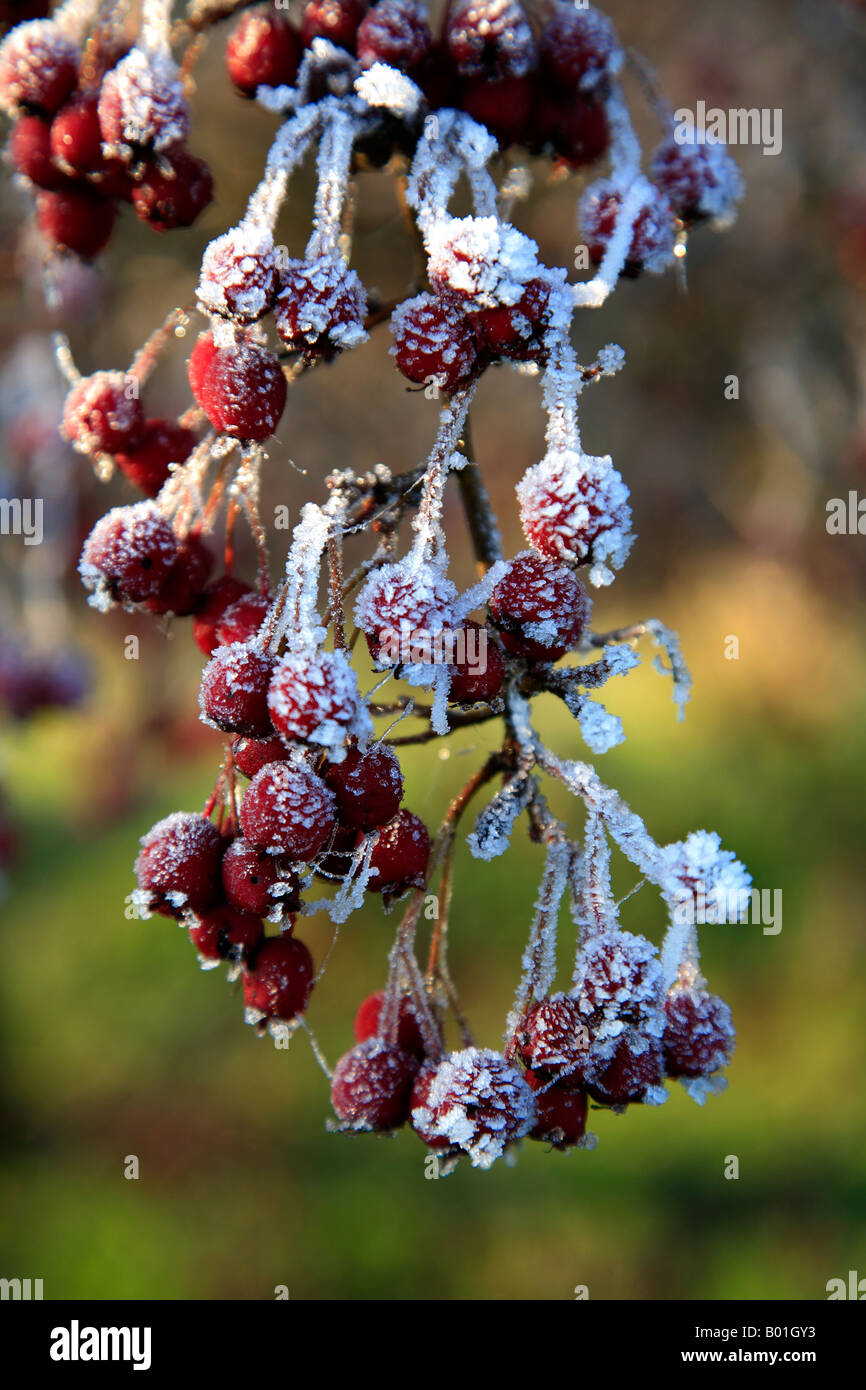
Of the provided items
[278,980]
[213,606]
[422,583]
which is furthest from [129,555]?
[278,980]

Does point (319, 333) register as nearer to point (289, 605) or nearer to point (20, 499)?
point (289, 605)

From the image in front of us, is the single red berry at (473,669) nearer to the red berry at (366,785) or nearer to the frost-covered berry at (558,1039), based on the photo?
the red berry at (366,785)

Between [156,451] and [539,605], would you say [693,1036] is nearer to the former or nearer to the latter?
[539,605]

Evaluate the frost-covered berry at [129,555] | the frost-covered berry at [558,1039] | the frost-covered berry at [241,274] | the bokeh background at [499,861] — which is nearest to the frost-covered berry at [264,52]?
the frost-covered berry at [241,274]

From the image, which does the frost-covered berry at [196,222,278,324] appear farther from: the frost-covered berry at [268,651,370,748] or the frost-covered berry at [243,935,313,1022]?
the frost-covered berry at [243,935,313,1022]

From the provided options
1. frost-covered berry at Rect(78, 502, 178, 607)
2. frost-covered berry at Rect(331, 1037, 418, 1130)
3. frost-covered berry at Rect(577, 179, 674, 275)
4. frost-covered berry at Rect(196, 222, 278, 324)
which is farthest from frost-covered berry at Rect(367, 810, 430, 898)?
frost-covered berry at Rect(577, 179, 674, 275)

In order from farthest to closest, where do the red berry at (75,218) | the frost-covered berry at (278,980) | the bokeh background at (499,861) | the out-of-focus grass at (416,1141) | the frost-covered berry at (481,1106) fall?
1. the out-of-focus grass at (416,1141)
2. the bokeh background at (499,861)
3. the red berry at (75,218)
4. the frost-covered berry at (278,980)
5. the frost-covered berry at (481,1106)
